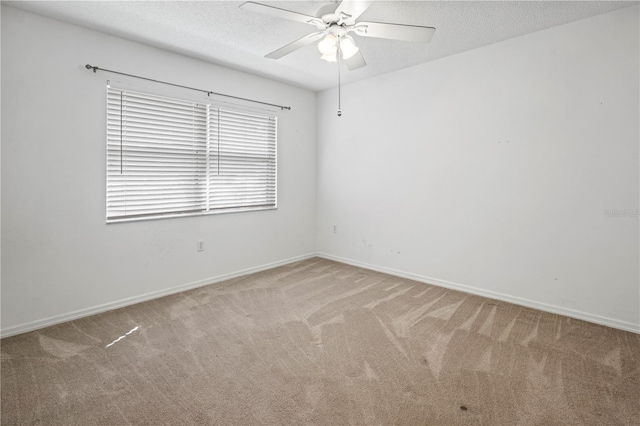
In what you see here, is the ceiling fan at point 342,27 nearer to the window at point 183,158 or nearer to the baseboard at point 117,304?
the window at point 183,158

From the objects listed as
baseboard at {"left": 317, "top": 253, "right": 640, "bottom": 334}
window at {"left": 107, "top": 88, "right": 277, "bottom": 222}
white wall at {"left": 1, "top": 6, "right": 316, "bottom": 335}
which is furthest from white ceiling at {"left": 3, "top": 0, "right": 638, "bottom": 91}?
baseboard at {"left": 317, "top": 253, "right": 640, "bottom": 334}

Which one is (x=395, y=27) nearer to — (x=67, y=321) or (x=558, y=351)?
(x=558, y=351)

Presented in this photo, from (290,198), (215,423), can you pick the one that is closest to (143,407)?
(215,423)

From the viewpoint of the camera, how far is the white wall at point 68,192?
2.60 metres

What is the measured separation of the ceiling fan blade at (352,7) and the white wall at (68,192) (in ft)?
6.96

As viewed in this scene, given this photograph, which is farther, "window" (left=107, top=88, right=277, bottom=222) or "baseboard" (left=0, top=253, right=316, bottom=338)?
"window" (left=107, top=88, right=277, bottom=222)

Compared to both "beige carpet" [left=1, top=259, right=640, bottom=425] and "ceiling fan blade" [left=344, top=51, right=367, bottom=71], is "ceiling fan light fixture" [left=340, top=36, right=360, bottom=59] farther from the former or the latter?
"beige carpet" [left=1, top=259, right=640, bottom=425]

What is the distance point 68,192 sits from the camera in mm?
2852

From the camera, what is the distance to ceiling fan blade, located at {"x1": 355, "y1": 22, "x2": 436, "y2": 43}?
7.09 ft

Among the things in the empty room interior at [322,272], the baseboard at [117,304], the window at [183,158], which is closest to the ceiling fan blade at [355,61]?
the empty room interior at [322,272]

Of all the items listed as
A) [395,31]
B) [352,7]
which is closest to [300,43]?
[352,7]

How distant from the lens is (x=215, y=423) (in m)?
1.68

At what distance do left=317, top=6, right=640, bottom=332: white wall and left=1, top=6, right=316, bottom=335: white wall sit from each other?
214 centimetres

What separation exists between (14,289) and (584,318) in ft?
15.4
